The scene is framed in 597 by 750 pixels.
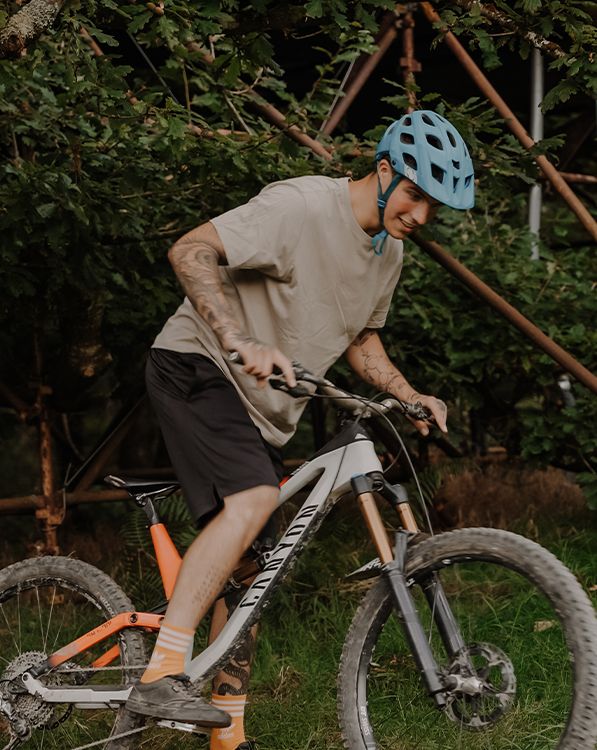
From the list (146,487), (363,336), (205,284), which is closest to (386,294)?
(363,336)

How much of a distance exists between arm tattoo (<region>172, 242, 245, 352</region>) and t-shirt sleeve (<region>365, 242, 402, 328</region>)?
671 millimetres

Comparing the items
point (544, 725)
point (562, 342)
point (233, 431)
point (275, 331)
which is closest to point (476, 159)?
point (562, 342)

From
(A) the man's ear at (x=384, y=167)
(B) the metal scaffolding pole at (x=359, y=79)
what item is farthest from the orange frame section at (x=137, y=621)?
(B) the metal scaffolding pole at (x=359, y=79)

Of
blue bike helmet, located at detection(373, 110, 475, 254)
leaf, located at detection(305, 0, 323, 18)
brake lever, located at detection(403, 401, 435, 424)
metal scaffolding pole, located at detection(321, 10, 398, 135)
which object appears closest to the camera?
blue bike helmet, located at detection(373, 110, 475, 254)

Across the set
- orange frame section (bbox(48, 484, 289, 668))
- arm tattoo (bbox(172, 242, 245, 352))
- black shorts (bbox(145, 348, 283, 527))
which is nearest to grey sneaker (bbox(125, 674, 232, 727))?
orange frame section (bbox(48, 484, 289, 668))

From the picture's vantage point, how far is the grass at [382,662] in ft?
10.1

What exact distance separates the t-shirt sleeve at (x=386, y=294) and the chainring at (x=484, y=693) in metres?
1.15

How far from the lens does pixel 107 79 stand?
376 centimetres

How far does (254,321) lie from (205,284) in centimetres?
31

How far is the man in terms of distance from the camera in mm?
2820

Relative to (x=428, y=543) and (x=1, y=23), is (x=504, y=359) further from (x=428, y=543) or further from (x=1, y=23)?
(x=1, y=23)

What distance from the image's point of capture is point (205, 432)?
9.64 ft

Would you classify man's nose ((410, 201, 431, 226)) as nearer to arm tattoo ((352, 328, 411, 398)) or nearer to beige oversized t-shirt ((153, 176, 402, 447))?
beige oversized t-shirt ((153, 176, 402, 447))

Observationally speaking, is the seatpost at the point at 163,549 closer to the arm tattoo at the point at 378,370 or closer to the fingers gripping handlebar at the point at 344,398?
the fingers gripping handlebar at the point at 344,398
